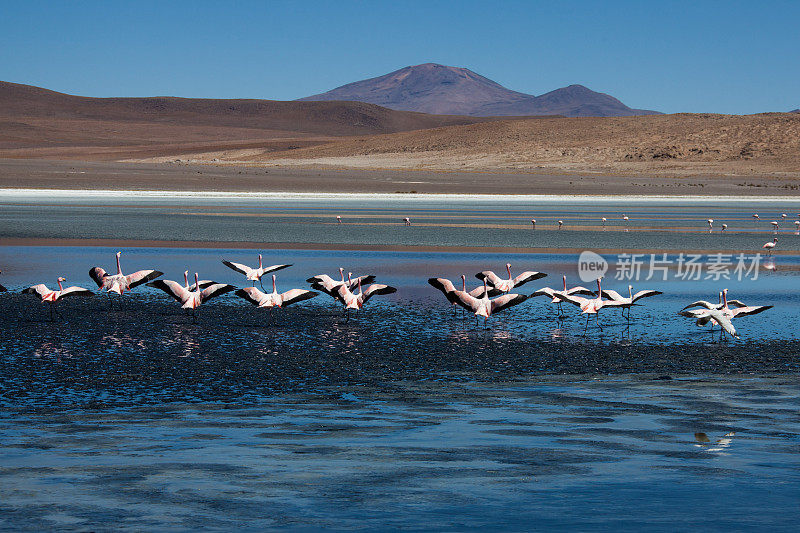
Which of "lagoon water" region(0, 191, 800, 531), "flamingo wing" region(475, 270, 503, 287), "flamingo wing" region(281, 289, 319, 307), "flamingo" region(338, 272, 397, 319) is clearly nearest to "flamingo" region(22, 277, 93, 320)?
"lagoon water" region(0, 191, 800, 531)

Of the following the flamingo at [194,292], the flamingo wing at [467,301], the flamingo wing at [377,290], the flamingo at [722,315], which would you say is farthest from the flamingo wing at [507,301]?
the flamingo at [194,292]

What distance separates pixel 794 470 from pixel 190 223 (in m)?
26.1

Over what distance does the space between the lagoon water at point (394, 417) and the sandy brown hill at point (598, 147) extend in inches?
2765

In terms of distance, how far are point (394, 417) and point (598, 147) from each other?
9363cm

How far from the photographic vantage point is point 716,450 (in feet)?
19.0

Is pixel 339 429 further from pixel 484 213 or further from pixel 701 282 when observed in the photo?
pixel 484 213

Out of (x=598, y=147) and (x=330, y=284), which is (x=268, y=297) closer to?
(x=330, y=284)

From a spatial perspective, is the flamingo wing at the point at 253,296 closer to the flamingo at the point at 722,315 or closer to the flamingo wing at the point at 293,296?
the flamingo wing at the point at 293,296

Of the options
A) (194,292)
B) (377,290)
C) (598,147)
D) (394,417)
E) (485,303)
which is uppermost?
(598,147)

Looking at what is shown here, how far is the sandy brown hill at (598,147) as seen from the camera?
85.1 meters

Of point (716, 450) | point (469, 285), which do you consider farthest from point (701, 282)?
point (716, 450)

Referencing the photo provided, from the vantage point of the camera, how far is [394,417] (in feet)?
22.2

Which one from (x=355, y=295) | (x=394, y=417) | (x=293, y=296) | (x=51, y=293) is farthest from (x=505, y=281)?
(x=394, y=417)

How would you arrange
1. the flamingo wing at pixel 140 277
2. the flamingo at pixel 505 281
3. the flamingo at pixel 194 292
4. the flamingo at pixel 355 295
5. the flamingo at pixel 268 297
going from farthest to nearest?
the flamingo at pixel 505 281 → the flamingo wing at pixel 140 277 → the flamingo at pixel 355 295 → the flamingo at pixel 194 292 → the flamingo at pixel 268 297
